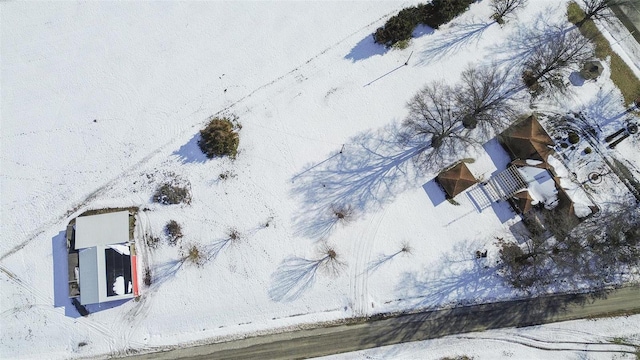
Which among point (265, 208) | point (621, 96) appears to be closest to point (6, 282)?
point (265, 208)

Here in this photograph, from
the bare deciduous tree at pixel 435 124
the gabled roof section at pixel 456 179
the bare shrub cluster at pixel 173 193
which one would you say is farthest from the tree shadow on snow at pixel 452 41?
the bare shrub cluster at pixel 173 193

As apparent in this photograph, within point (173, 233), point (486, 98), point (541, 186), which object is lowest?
point (541, 186)

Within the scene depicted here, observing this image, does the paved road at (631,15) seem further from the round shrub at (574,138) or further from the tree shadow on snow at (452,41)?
the tree shadow on snow at (452,41)

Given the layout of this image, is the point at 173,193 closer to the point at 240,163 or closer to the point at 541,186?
the point at 240,163

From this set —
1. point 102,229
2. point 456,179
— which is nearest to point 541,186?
point 456,179

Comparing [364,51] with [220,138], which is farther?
[364,51]

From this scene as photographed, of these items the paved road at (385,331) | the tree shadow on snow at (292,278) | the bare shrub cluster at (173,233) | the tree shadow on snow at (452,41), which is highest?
the tree shadow on snow at (452,41)

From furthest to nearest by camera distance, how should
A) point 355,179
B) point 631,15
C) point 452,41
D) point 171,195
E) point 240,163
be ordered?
point 631,15, point 452,41, point 240,163, point 355,179, point 171,195
